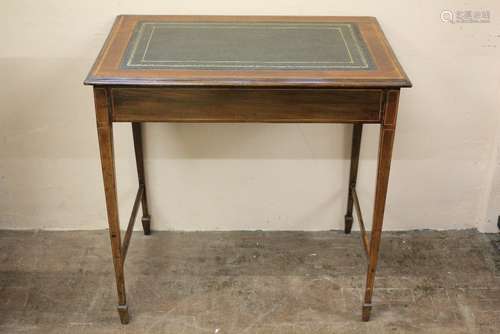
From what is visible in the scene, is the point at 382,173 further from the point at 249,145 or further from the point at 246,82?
the point at 249,145

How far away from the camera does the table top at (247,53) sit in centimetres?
188

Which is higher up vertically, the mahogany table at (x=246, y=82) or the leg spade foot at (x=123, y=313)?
the mahogany table at (x=246, y=82)

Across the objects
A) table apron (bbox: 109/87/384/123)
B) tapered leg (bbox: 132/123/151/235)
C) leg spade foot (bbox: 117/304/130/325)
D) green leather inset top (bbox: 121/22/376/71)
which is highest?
green leather inset top (bbox: 121/22/376/71)

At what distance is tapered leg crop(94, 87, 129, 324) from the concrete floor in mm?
152

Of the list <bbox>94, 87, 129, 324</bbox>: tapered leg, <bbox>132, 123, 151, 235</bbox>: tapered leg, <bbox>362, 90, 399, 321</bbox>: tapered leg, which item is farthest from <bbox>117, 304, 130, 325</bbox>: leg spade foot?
<bbox>362, 90, 399, 321</bbox>: tapered leg

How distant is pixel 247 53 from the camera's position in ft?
6.75

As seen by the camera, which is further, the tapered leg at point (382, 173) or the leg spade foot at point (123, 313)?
the leg spade foot at point (123, 313)

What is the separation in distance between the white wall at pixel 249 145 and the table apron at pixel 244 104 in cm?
62

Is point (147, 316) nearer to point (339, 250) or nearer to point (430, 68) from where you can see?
point (339, 250)

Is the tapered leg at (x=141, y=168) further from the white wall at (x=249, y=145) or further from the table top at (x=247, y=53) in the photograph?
the table top at (x=247, y=53)

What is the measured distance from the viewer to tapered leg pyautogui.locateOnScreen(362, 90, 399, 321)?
1923 millimetres

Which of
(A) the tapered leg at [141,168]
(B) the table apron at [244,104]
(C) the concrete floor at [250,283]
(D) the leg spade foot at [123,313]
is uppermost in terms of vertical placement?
(B) the table apron at [244,104]

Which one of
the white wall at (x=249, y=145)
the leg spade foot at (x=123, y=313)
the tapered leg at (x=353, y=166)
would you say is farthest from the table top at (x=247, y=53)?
the leg spade foot at (x=123, y=313)

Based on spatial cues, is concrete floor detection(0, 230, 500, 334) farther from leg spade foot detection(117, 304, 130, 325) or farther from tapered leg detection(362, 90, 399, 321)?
tapered leg detection(362, 90, 399, 321)
